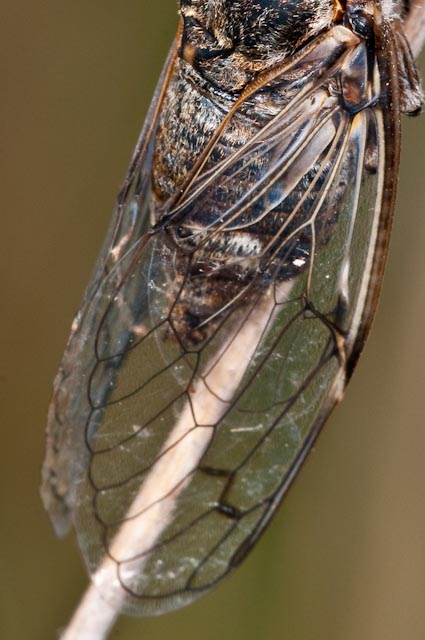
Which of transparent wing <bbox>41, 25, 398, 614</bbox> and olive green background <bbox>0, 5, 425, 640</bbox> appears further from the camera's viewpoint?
olive green background <bbox>0, 5, 425, 640</bbox>

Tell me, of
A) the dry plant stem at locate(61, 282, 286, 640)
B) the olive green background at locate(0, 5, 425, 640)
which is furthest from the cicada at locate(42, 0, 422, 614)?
the olive green background at locate(0, 5, 425, 640)

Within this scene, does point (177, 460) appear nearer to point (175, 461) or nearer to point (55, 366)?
point (175, 461)

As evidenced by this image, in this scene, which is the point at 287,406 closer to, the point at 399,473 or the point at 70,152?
the point at 399,473

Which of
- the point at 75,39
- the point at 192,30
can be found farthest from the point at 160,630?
the point at 75,39

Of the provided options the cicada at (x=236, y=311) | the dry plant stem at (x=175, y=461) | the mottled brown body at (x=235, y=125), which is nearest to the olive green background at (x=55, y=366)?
the dry plant stem at (x=175, y=461)

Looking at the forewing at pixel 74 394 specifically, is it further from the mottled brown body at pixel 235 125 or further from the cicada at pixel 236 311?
the mottled brown body at pixel 235 125

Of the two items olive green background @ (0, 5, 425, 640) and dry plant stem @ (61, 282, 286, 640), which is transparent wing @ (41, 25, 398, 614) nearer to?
dry plant stem @ (61, 282, 286, 640)

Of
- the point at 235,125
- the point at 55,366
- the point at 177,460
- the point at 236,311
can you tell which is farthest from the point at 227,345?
the point at 55,366
